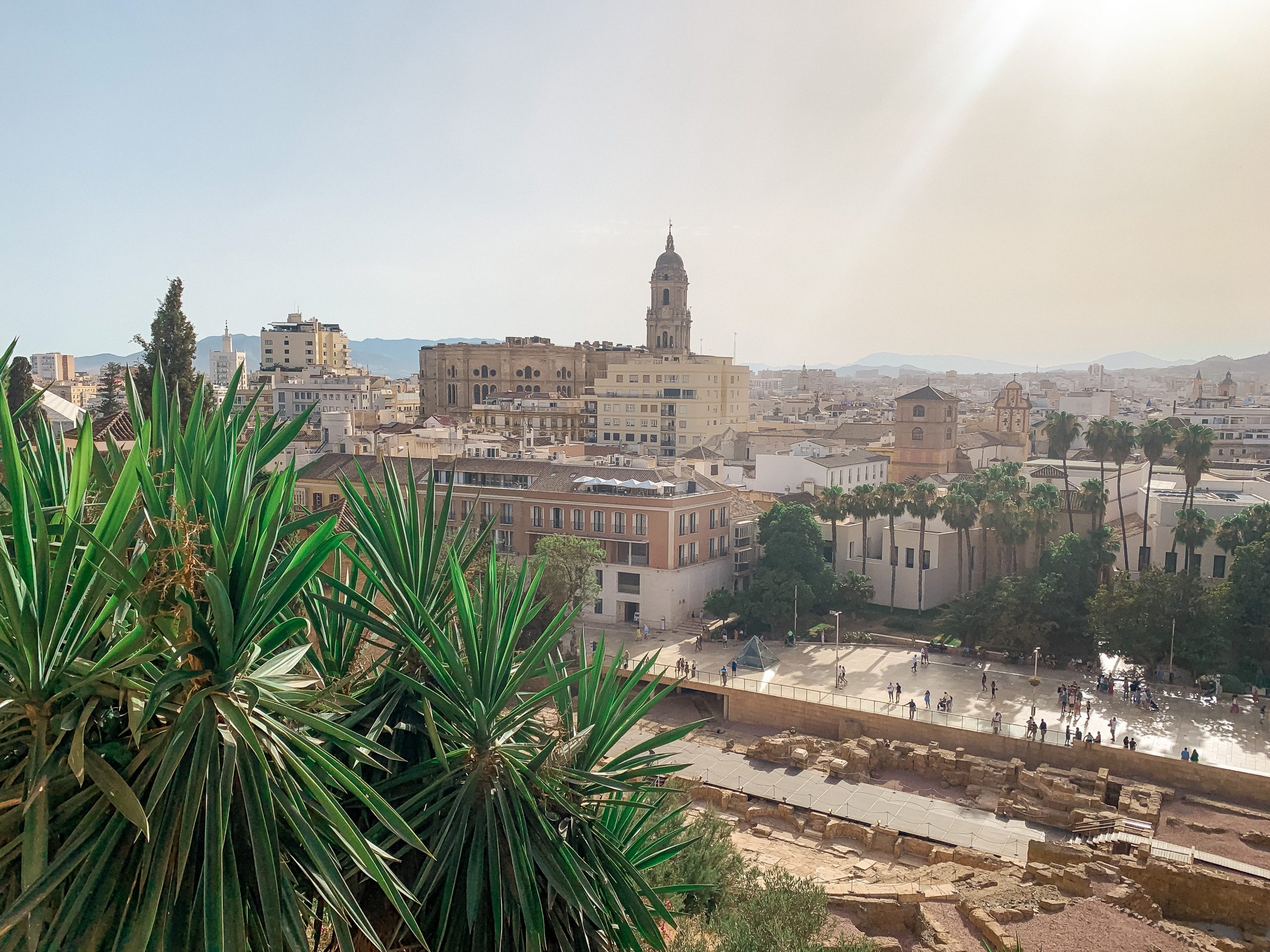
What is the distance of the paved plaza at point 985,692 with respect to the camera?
91.0 feet

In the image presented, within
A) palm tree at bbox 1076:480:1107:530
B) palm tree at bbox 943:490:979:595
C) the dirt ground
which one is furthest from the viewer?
palm tree at bbox 943:490:979:595

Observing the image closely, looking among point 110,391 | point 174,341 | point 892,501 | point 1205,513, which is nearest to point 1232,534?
point 1205,513

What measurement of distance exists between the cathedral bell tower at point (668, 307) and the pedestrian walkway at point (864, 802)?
82.0m

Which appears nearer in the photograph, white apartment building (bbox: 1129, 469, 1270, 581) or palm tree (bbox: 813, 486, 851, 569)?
white apartment building (bbox: 1129, 469, 1270, 581)

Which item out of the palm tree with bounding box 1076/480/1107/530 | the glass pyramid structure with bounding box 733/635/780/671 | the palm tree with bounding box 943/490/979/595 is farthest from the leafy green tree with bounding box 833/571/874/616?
the palm tree with bounding box 1076/480/1107/530

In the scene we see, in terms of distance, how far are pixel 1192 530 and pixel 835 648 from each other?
13.5 m

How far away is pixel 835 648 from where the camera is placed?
37.8m

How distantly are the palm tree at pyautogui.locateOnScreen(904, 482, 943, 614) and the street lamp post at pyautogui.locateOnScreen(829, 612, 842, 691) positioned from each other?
3914mm

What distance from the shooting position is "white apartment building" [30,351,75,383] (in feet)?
457

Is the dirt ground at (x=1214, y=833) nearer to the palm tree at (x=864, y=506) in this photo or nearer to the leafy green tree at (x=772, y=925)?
the leafy green tree at (x=772, y=925)

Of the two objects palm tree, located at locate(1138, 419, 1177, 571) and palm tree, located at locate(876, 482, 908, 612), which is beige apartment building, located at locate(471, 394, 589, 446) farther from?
palm tree, located at locate(1138, 419, 1177, 571)

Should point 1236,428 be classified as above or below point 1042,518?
above

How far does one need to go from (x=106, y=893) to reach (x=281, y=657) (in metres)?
1.49

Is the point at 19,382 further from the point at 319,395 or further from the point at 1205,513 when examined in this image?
the point at 319,395
